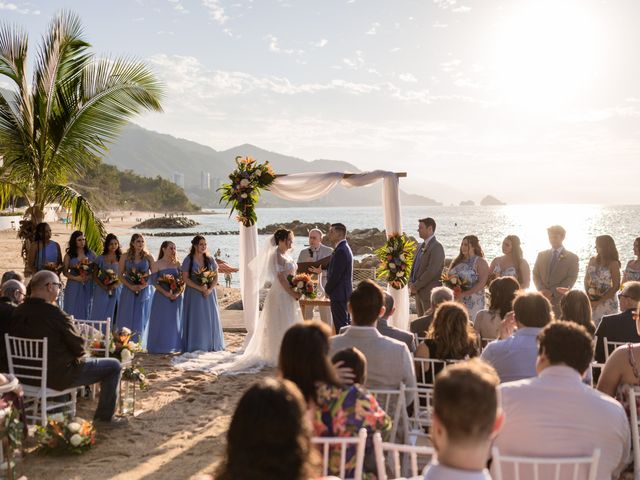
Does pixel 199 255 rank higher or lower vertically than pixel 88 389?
higher

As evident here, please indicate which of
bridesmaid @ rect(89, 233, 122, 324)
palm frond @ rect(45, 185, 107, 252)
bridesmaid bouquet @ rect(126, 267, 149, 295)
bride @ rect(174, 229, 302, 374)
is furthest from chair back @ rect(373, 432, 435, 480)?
palm frond @ rect(45, 185, 107, 252)

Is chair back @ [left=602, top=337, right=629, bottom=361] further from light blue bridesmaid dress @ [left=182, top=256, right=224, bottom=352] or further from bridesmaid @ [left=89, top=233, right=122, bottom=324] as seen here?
bridesmaid @ [left=89, top=233, right=122, bottom=324]

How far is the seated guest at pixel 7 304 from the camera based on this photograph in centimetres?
601

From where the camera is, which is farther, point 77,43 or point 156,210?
point 156,210

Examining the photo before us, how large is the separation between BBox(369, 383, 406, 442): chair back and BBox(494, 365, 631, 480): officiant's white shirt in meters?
1.07

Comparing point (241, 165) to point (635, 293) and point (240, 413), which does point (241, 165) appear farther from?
point (240, 413)

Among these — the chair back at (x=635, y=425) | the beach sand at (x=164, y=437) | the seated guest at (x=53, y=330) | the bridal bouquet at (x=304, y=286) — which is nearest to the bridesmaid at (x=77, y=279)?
the beach sand at (x=164, y=437)

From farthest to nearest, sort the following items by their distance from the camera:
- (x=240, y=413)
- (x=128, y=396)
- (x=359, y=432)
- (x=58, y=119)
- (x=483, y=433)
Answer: (x=58, y=119) → (x=128, y=396) → (x=359, y=432) → (x=483, y=433) → (x=240, y=413)

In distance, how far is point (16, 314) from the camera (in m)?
5.78

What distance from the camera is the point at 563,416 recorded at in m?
3.00

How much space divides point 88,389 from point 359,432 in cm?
549

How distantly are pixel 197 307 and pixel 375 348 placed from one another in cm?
649

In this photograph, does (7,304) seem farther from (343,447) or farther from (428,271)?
(428,271)

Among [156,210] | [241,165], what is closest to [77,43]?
[241,165]
